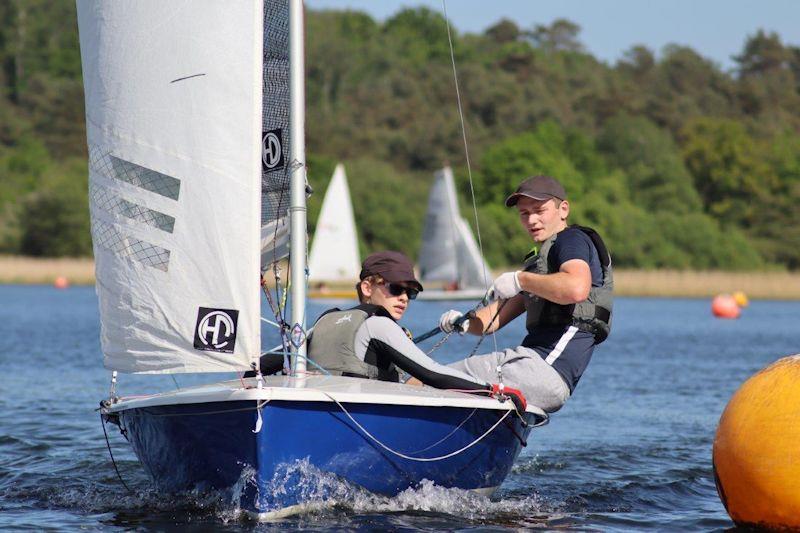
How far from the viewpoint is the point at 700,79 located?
93375mm

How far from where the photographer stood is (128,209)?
263 inches

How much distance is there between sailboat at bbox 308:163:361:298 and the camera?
3766 cm

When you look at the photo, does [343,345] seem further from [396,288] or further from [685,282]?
[685,282]

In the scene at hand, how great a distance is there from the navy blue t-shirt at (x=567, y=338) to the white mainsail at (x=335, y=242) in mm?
30334

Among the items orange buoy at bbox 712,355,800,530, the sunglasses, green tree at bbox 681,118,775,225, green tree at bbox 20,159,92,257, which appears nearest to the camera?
orange buoy at bbox 712,355,800,530

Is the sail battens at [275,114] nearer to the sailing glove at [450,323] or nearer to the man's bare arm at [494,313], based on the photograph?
the sailing glove at [450,323]

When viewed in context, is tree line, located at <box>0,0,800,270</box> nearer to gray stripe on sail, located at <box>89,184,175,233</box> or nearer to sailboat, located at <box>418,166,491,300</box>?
sailboat, located at <box>418,166,491,300</box>

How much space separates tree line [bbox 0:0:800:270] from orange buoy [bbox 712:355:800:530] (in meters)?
44.6

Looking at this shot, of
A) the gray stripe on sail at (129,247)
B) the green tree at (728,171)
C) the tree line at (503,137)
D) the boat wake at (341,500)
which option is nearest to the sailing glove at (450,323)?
the boat wake at (341,500)

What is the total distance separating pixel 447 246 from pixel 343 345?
3084 cm

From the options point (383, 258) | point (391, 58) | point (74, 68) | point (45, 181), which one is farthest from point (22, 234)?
point (383, 258)

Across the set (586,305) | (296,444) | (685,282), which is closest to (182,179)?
(296,444)

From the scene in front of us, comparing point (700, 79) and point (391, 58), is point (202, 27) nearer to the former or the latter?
point (391, 58)

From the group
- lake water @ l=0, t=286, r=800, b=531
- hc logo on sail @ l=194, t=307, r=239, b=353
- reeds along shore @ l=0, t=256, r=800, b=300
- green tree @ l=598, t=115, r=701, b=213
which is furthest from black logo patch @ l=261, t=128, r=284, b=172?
green tree @ l=598, t=115, r=701, b=213
